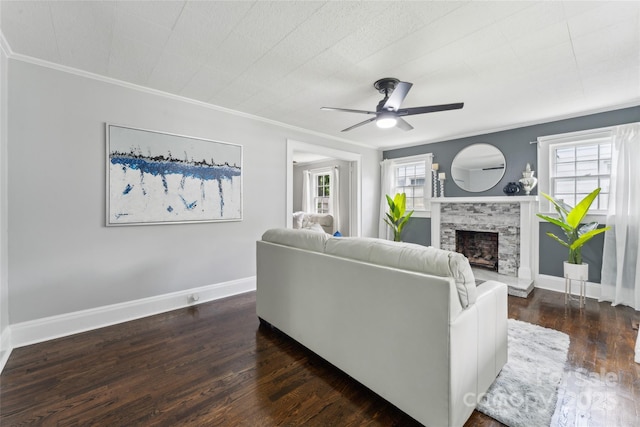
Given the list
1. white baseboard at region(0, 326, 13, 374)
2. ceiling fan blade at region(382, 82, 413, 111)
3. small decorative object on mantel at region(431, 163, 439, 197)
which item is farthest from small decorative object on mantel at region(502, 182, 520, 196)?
white baseboard at region(0, 326, 13, 374)

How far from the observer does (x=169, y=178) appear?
10.3 feet

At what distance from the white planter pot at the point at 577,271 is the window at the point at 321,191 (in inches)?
181

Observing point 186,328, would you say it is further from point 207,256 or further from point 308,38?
point 308,38

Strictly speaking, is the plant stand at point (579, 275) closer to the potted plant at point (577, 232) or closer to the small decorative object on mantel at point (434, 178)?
the potted plant at point (577, 232)

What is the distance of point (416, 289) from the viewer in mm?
1435

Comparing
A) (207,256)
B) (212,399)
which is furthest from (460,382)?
(207,256)

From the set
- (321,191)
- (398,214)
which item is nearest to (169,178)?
(398,214)

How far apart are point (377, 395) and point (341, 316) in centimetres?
52

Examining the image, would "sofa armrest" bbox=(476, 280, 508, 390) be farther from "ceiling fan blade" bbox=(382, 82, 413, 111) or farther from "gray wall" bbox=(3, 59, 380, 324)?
"gray wall" bbox=(3, 59, 380, 324)

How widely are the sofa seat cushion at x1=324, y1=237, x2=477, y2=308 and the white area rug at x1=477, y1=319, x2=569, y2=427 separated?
73cm

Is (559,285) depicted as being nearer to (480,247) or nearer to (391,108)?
(480,247)

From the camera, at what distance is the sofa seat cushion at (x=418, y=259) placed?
4.59 ft

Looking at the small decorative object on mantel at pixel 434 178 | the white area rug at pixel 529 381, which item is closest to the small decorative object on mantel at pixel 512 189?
the small decorative object on mantel at pixel 434 178

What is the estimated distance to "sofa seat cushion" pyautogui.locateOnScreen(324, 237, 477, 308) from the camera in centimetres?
140
